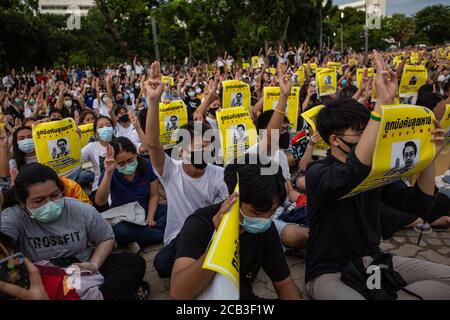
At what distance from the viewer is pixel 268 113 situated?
445 cm

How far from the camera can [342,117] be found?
2152 millimetres

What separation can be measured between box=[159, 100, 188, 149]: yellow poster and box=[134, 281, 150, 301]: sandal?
8.94 ft

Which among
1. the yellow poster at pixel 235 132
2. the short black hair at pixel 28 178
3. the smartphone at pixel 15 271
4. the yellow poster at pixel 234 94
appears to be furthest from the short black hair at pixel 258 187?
the yellow poster at pixel 234 94

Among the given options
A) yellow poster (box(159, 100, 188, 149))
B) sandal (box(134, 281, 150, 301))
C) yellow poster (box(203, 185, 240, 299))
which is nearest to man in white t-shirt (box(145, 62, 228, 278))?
sandal (box(134, 281, 150, 301))

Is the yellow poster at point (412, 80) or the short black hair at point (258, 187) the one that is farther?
the yellow poster at point (412, 80)

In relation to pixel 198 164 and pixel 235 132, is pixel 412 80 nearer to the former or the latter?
pixel 235 132

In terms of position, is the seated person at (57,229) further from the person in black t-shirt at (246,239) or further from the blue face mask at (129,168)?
the blue face mask at (129,168)

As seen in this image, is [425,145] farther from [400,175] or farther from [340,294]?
[340,294]

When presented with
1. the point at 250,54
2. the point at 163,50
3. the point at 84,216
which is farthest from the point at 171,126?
the point at 250,54

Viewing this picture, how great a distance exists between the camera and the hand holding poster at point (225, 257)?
146cm

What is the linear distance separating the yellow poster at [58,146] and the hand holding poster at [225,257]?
3654 mm

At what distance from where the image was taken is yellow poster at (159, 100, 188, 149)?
5621 mm

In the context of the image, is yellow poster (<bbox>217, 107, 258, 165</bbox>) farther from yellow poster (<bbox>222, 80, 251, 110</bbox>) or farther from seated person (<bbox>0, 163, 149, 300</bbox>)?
seated person (<bbox>0, 163, 149, 300</bbox>)

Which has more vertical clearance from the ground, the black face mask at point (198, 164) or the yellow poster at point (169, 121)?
the yellow poster at point (169, 121)
